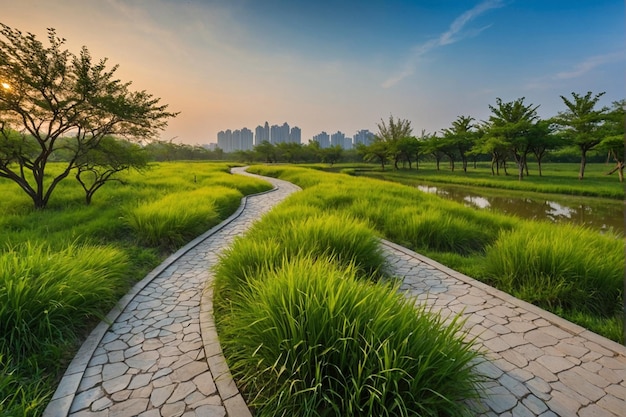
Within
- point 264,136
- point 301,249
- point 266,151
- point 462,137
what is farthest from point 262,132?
point 301,249

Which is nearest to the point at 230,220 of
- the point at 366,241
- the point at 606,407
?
the point at 366,241

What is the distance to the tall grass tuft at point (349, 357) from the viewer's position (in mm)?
2035

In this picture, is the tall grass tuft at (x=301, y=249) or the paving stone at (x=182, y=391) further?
the tall grass tuft at (x=301, y=249)

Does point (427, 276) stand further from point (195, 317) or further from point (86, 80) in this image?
point (86, 80)

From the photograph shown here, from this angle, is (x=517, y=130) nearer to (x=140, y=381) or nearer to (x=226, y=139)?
(x=140, y=381)

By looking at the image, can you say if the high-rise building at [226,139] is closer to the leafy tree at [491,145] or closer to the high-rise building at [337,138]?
the high-rise building at [337,138]

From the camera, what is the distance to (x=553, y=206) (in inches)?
603

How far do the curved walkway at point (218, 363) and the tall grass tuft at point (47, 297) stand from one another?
0.30 meters

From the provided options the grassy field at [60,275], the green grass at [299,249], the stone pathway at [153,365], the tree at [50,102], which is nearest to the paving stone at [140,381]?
the stone pathway at [153,365]

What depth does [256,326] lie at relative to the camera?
8.59 feet

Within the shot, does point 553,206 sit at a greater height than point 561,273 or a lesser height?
lesser

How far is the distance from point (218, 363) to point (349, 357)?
1.33 m

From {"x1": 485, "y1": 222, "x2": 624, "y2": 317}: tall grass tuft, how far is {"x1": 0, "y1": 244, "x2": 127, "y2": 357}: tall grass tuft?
18.7ft

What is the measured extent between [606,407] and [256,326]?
2.86 m
